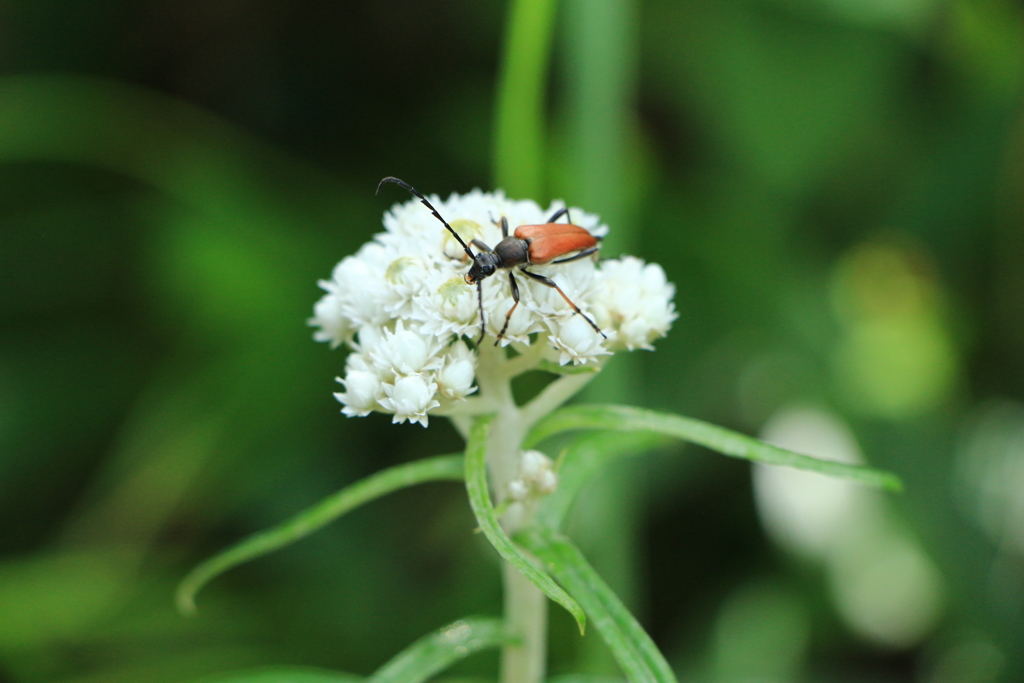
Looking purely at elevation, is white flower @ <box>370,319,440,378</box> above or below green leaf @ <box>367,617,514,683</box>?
above

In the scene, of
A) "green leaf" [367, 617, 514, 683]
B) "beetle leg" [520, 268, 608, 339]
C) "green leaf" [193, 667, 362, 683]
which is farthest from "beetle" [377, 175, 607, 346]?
"green leaf" [193, 667, 362, 683]

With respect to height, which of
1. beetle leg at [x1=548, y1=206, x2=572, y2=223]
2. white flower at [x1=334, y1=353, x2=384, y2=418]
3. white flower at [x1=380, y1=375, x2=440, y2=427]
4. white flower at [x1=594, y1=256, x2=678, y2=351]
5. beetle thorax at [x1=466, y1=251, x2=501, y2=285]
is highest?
beetle leg at [x1=548, y1=206, x2=572, y2=223]

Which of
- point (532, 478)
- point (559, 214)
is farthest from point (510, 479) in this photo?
point (559, 214)

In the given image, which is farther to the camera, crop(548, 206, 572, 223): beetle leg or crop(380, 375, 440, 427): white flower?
crop(548, 206, 572, 223): beetle leg

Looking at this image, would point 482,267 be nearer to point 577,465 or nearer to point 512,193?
point 577,465

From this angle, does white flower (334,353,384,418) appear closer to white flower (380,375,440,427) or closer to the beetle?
white flower (380,375,440,427)

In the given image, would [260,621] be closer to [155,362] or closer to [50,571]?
[50,571]
